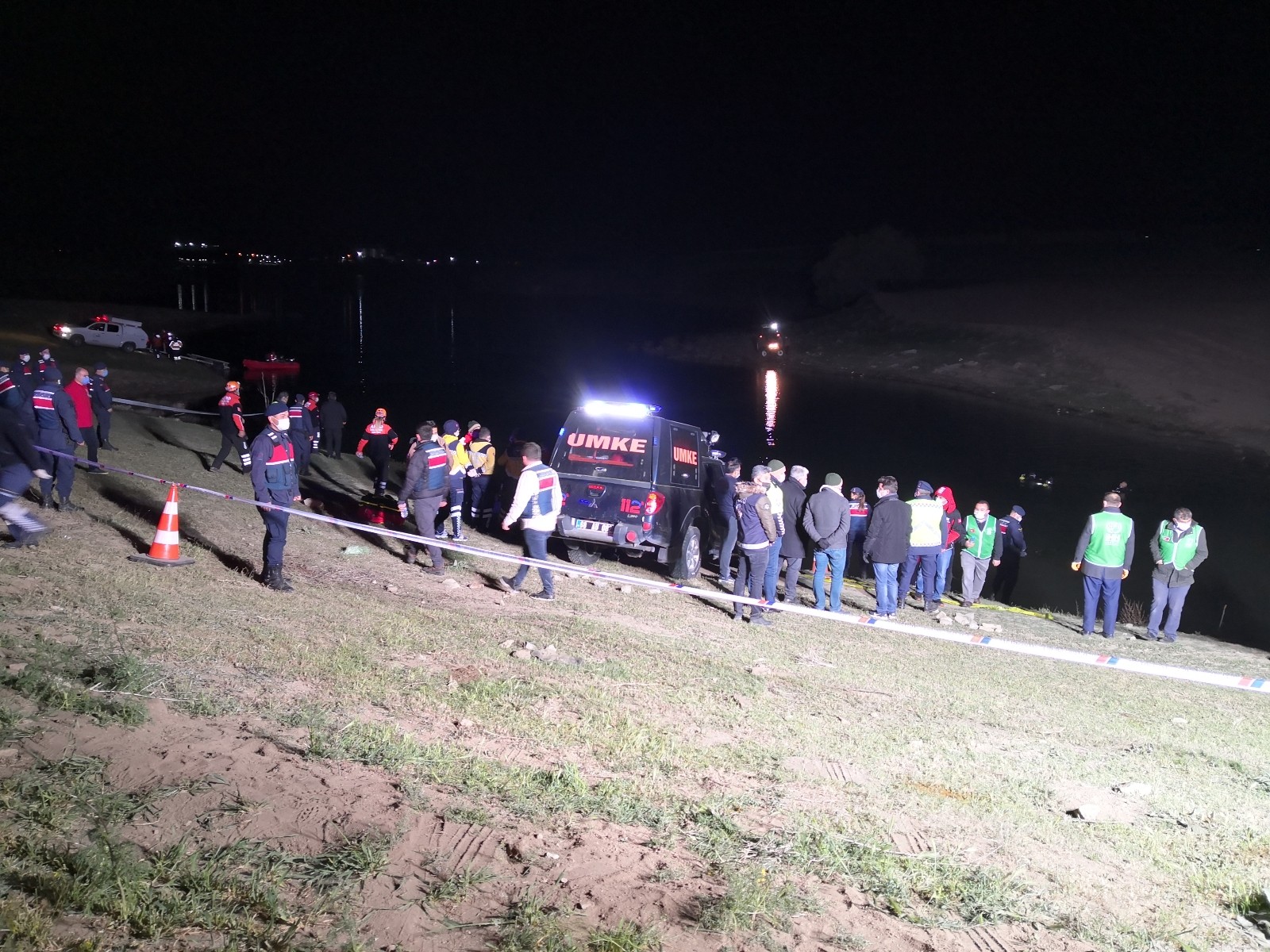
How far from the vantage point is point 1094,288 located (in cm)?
8312

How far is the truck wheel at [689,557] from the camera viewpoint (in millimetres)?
12805

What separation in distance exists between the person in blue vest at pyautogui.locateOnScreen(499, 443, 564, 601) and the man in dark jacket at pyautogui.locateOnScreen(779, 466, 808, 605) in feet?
9.44

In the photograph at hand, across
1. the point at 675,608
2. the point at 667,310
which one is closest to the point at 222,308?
the point at 667,310

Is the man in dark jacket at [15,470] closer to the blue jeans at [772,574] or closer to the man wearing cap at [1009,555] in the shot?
the blue jeans at [772,574]

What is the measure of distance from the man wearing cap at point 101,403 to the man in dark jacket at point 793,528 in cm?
1113

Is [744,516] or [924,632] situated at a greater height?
[744,516]

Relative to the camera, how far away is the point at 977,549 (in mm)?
14477

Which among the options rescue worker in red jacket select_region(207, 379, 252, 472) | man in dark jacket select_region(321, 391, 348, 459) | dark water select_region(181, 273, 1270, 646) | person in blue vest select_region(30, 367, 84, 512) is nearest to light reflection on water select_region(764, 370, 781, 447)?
dark water select_region(181, 273, 1270, 646)

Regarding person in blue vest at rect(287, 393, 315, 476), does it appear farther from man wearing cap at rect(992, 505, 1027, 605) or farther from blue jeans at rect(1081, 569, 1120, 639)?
blue jeans at rect(1081, 569, 1120, 639)

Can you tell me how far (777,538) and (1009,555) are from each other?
8.41 m

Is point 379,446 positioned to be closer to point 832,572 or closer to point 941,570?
point 832,572

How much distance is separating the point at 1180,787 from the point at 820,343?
77970 millimetres

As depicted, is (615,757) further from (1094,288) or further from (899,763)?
(1094,288)

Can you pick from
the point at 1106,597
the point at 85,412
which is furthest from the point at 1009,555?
the point at 85,412
